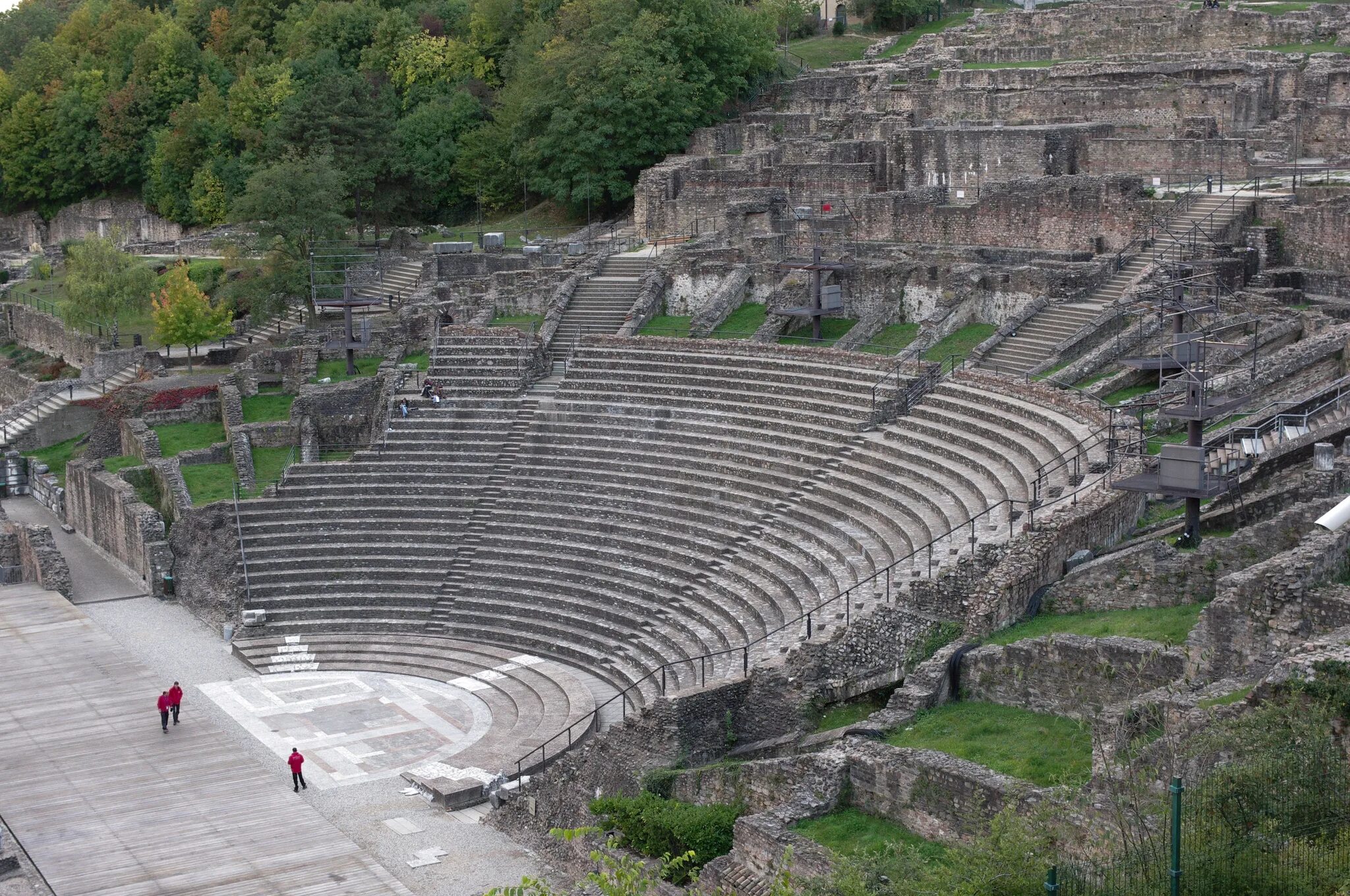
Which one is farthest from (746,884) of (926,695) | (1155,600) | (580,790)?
(1155,600)

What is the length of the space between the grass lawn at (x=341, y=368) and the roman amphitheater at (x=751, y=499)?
0.22 meters

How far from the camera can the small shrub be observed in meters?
21.2

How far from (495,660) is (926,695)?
11.7m

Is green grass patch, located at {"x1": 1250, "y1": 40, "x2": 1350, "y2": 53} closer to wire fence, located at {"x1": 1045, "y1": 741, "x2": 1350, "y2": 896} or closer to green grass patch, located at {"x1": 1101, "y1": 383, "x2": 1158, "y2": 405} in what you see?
green grass patch, located at {"x1": 1101, "y1": 383, "x2": 1158, "y2": 405}

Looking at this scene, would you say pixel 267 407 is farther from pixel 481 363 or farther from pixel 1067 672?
pixel 1067 672

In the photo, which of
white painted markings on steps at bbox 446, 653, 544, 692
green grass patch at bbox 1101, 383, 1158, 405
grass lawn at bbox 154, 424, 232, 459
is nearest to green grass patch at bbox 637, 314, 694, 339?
grass lawn at bbox 154, 424, 232, 459

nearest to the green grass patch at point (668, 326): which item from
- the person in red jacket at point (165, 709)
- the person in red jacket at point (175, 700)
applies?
the person in red jacket at point (175, 700)

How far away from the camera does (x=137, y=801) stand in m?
26.5

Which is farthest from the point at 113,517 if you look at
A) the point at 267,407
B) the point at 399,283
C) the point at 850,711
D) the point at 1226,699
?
the point at 1226,699

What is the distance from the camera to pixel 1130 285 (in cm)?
3462

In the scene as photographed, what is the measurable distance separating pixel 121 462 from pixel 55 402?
797 centimetres

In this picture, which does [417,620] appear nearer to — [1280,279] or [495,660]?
[495,660]

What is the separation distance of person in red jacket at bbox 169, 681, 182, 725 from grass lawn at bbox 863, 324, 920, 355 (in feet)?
51.8

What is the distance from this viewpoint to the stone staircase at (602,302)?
4166 centimetres
